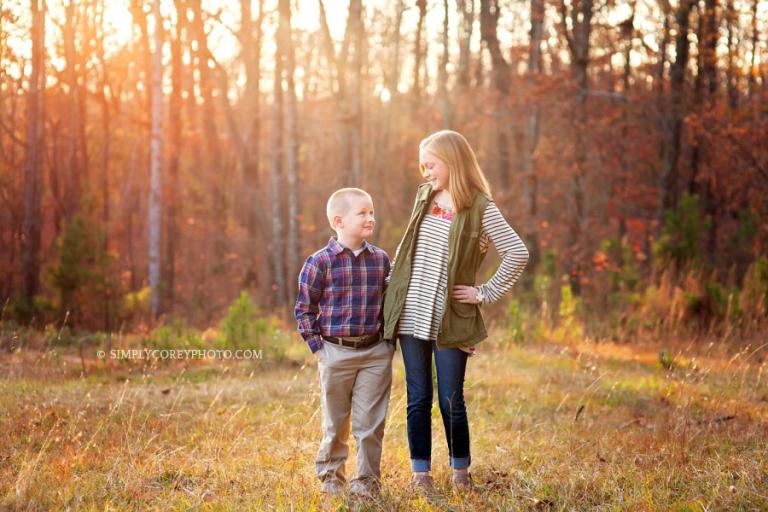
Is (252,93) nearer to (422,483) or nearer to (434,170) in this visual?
(434,170)

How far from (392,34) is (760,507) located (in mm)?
25703

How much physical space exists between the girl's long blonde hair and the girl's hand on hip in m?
0.38

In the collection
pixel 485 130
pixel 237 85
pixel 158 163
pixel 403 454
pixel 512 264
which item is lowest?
pixel 403 454

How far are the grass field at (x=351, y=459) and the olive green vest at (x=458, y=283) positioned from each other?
→ 0.79 m

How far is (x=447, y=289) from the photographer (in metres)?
3.81

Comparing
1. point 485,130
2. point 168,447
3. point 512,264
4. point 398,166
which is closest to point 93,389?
point 168,447

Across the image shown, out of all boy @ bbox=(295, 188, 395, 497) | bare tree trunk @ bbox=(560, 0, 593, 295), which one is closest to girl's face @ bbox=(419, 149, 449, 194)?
boy @ bbox=(295, 188, 395, 497)

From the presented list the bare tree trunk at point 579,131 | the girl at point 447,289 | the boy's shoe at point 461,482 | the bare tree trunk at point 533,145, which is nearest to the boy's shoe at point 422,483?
the girl at point 447,289

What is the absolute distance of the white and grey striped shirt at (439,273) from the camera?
12.6 feet

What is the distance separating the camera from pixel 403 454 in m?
4.81

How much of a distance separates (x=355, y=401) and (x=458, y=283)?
0.77m

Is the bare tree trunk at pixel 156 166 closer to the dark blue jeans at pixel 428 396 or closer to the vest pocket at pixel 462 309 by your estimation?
the dark blue jeans at pixel 428 396

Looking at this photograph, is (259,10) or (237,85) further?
(237,85)

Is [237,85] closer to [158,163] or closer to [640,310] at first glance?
[158,163]
